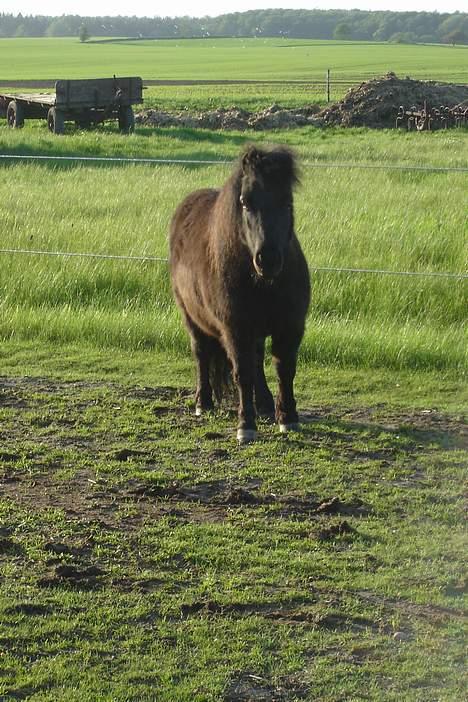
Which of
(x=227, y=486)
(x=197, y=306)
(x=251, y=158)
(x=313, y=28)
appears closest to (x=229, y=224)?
(x=251, y=158)

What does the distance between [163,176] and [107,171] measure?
182cm

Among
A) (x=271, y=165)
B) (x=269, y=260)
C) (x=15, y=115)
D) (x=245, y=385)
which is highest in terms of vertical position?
(x=271, y=165)

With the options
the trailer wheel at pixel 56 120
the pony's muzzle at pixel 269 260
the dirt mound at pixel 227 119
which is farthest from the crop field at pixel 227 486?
the dirt mound at pixel 227 119

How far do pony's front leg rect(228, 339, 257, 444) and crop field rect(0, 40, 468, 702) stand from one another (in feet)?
0.41

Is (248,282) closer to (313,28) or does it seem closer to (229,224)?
(229,224)

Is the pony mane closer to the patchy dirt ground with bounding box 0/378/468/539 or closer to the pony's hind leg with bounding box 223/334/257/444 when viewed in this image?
the pony's hind leg with bounding box 223/334/257/444

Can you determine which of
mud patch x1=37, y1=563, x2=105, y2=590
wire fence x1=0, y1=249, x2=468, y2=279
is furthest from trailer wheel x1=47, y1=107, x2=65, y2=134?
mud patch x1=37, y1=563, x2=105, y2=590

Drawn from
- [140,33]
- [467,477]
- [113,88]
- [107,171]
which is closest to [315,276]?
[467,477]

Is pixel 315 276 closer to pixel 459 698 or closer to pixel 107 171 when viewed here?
pixel 459 698

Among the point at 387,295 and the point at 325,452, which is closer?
the point at 325,452

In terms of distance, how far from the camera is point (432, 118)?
106 ft

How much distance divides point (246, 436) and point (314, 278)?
11.0 ft

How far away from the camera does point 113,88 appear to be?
28609 millimetres

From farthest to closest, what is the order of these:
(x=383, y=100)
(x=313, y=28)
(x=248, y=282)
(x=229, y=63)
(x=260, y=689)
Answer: (x=313, y=28)
(x=229, y=63)
(x=383, y=100)
(x=248, y=282)
(x=260, y=689)
